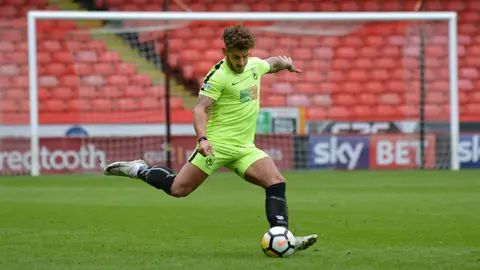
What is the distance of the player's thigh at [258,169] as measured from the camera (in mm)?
7543

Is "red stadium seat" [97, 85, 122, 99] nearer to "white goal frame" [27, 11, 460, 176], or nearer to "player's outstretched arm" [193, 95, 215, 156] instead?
"white goal frame" [27, 11, 460, 176]

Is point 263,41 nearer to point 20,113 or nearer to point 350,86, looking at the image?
point 350,86

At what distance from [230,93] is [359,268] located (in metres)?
1.74

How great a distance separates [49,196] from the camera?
44.5ft

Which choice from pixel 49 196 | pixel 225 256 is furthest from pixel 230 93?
pixel 49 196

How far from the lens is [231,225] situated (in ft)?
31.8

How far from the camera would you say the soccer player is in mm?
7348

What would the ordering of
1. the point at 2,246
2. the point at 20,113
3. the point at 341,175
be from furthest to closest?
the point at 20,113, the point at 341,175, the point at 2,246

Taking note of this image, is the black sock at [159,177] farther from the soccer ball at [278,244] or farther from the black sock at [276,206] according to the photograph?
the soccer ball at [278,244]

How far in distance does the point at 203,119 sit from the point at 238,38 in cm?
64

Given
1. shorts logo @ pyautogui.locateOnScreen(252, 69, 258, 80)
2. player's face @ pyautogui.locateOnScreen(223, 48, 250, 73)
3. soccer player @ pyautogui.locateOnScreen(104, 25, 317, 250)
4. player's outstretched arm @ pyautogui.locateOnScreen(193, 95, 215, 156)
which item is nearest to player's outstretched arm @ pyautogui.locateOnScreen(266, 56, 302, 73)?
soccer player @ pyautogui.locateOnScreen(104, 25, 317, 250)

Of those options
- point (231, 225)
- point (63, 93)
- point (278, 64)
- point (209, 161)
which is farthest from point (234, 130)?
point (63, 93)

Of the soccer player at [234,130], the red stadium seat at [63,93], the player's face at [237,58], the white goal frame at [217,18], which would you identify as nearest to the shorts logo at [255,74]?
the soccer player at [234,130]

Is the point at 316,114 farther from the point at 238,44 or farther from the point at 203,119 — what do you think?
the point at 238,44
